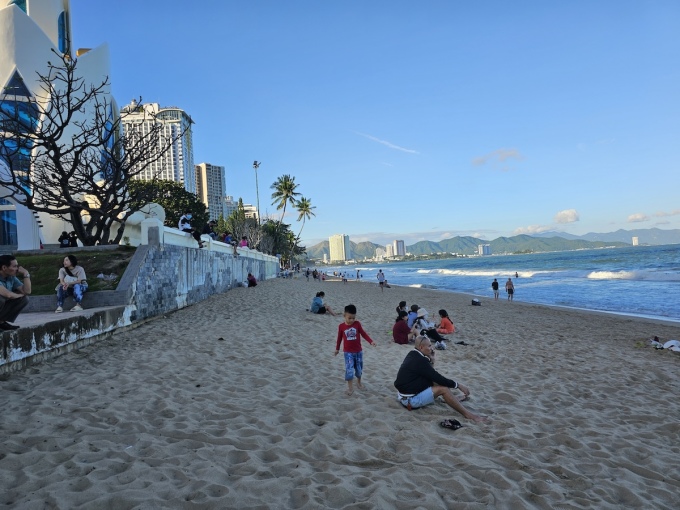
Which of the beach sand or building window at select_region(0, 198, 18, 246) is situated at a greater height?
building window at select_region(0, 198, 18, 246)

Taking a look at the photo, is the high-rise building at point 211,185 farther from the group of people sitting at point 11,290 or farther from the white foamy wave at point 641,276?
the group of people sitting at point 11,290

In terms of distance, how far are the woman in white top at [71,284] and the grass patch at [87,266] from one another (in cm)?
33

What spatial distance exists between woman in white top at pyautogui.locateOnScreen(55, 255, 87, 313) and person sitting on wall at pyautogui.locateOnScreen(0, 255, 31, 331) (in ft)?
9.13

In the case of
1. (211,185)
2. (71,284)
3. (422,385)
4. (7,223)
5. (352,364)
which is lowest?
(422,385)

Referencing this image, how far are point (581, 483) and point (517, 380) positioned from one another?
3407 mm

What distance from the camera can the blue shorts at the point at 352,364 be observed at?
5.42 metres

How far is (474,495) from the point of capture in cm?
293

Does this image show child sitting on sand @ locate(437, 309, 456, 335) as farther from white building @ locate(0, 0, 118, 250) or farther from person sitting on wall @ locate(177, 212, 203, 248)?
white building @ locate(0, 0, 118, 250)

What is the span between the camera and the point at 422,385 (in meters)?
4.84

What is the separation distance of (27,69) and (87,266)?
28.7 metres

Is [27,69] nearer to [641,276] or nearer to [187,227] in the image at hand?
[187,227]

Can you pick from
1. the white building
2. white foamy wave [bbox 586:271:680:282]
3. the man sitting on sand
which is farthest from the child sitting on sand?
white foamy wave [bbox 586:271:680:282]

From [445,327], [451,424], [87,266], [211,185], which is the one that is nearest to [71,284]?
[87,266]

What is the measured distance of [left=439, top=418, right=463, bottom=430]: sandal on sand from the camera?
14.0 ft
